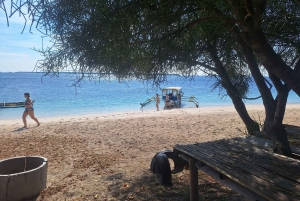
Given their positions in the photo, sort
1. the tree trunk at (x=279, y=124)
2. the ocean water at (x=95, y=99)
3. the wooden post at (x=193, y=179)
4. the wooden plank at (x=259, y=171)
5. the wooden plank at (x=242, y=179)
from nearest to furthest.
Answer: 1. the wooden plank at (x=242, y=179)
2. the wooden plank at (x=259, y=171)
3. the tree trunk at (x=279, y=124)
4. the wooden post at (x=193, y=179)
5. the ocean water at (x=95, y=99)

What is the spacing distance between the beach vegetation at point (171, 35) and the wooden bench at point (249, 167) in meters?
0.37

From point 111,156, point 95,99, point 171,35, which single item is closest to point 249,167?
point 171,35

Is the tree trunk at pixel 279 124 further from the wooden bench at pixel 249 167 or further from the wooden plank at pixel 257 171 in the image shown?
the wooden plank at pixel 257 171

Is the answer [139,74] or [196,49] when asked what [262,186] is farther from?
[139,74]

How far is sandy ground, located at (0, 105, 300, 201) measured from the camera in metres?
4.38

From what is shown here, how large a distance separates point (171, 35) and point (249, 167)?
182 centimetres

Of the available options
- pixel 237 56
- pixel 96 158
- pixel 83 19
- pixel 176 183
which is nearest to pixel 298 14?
pixel 237 56

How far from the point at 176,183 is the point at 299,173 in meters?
2.52

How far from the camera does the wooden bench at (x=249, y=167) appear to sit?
2297 mm

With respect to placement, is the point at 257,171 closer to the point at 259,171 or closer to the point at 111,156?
the point at 259,171

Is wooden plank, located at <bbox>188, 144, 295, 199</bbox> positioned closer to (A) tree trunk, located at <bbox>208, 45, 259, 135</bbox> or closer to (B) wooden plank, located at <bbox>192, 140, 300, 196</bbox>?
(B) wooden plank, located at <bbox>192, 140, 300, 196</bbox>

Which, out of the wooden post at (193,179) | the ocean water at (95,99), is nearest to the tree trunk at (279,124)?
the wooden post at (193,179)

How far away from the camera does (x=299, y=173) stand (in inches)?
102

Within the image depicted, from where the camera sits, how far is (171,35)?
335 cm
